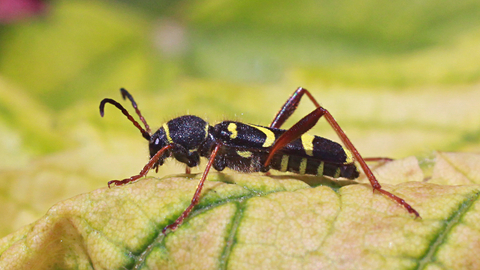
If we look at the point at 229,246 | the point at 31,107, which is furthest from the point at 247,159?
the point at 31,107

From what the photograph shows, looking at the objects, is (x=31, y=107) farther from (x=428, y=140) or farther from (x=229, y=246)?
(x=428, y=140)

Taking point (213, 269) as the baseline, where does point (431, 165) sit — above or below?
above

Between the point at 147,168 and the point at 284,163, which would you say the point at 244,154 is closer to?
the point at 284,163

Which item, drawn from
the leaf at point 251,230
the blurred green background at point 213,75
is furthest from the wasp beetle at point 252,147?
the leaf at point 251,230

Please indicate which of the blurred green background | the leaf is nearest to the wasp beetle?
the blurred green background

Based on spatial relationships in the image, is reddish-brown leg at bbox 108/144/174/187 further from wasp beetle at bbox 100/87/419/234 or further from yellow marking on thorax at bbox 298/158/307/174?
yellow marking on thorax at bbox 298/158/307/174
